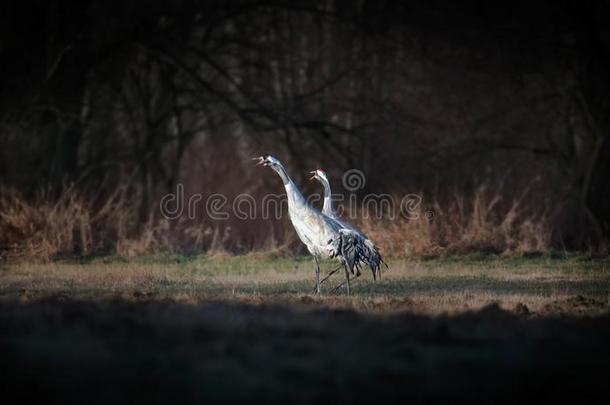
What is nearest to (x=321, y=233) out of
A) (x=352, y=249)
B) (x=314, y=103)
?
(x=352, y=249)

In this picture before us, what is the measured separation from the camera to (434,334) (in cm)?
918

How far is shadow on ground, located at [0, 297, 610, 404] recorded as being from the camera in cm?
730

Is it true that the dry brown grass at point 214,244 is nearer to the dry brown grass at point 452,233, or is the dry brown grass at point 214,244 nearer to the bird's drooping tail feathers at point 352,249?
the dry brown grass at point 452,233

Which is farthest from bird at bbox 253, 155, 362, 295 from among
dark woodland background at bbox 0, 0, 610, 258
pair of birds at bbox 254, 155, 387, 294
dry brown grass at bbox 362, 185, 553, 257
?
dark woodland background at bbox 0, 0, 610, 258

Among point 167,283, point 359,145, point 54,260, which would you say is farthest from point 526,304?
point 359,145

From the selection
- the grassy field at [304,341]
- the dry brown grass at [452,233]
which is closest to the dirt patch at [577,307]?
the grassy field at [304,341]

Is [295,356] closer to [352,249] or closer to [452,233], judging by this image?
[352,249]

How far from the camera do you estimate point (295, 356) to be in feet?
27.4

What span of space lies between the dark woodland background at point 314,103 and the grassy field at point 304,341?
7.43m

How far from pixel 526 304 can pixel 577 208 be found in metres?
15.9

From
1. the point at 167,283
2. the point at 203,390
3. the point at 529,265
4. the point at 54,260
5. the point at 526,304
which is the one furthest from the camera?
the point at 54,260

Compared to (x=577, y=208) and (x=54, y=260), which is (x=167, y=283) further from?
(x=577, y=208)

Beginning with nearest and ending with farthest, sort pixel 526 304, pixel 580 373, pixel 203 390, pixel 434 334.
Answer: pixel 203 390 < pixel 580 373 < pixel 434 334 < pixel 526 304

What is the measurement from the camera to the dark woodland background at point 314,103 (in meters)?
24.4
